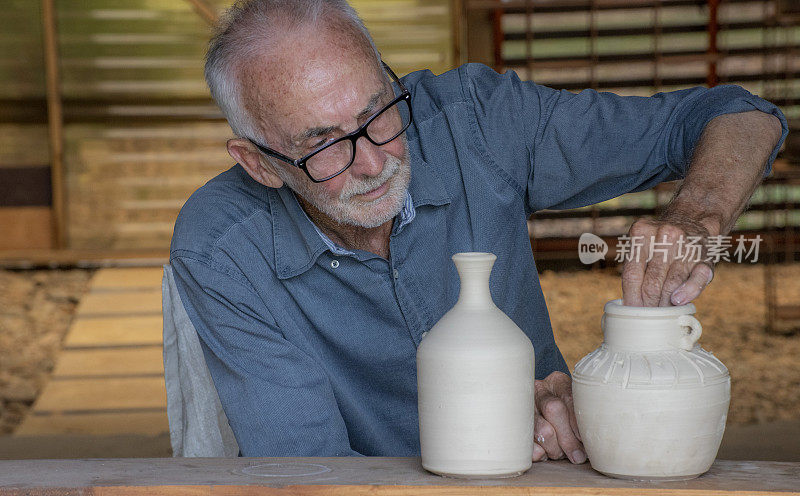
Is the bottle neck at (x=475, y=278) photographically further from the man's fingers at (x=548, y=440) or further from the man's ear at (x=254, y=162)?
the man's ear at (x=254, y=162)

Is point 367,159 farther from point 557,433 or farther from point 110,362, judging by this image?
point 110,362

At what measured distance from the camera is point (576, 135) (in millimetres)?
1731

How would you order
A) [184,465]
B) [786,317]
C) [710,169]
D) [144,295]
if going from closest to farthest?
[184,465]
[710,169]
[786,317]
[144,295]

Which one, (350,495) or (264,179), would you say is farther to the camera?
(264,179)

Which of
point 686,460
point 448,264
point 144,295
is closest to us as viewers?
point 686,460

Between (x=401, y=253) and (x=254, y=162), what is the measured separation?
0.33m

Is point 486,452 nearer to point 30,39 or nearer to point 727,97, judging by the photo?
point 727,97

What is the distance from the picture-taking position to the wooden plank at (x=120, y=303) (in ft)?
17.6

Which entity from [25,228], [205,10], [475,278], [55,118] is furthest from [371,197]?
[25,228]

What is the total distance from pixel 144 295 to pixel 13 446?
2.03m

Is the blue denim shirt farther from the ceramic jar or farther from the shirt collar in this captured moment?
the ceramic jar

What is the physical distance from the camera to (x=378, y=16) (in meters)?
6.16

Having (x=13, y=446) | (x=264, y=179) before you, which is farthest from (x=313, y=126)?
(x=13, y=446)

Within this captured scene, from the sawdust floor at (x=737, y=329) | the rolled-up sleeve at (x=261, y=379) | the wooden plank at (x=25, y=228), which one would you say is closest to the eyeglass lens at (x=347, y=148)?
the rolled-up sleeve at (x=261, y=379)
